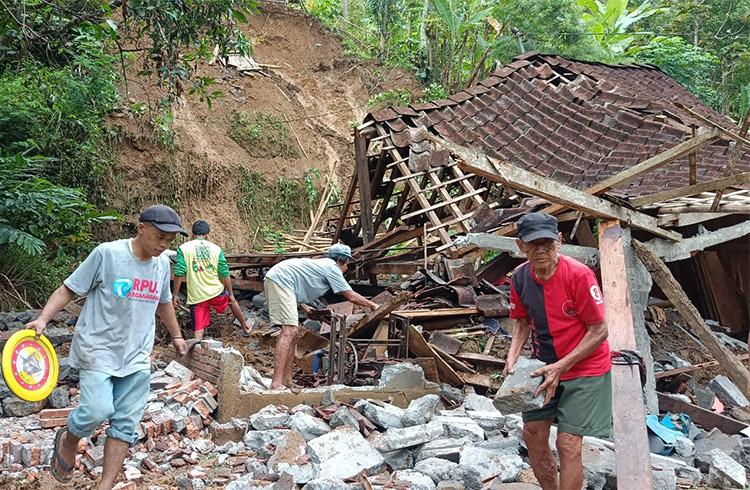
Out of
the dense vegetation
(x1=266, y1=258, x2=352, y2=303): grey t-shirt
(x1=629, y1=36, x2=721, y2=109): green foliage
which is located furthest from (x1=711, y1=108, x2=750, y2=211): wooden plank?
(x1=629, y1=36, x2=721, y2=109): green foliage

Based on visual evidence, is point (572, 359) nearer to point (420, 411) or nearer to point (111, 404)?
point (420, 411)

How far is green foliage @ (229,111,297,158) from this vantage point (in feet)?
59.6

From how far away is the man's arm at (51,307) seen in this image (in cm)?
401

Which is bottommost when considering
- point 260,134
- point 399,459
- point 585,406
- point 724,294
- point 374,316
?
point 399,459

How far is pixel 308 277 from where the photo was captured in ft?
24.2

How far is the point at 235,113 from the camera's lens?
1841 cm

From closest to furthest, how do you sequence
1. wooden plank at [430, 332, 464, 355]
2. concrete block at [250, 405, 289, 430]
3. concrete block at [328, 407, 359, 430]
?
concrete block at [328, 407, 359, 430], concrete block at [250, 405, 289, 430], wooden plank at [430, 332, 464, 355]

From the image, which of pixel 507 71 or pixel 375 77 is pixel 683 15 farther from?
pixel 507 71

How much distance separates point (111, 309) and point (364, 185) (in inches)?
322

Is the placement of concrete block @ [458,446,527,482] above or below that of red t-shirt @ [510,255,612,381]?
below

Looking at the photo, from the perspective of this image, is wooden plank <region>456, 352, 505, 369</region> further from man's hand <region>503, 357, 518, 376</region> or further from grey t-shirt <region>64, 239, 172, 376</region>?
grey t-shirt <region>64, 239, 172, 376</region>

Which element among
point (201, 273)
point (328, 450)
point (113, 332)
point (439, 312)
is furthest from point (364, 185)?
point (113, 332)

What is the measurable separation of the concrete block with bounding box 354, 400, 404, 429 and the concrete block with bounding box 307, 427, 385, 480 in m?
0.54

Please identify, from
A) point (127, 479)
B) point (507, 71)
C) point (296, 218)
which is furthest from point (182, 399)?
point (296, 218)
